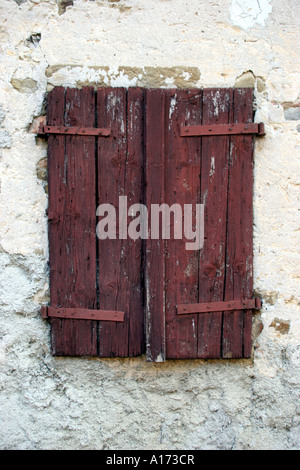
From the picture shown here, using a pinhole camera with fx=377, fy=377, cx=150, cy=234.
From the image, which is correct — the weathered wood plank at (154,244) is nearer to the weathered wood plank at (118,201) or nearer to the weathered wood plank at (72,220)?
the weathered wood plank at (118,201)

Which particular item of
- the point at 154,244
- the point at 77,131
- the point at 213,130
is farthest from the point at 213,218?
the point at 77,131

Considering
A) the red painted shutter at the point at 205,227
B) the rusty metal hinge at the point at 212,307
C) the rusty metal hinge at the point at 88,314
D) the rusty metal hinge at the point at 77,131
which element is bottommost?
the rusty metal hinge at the point at 88,314

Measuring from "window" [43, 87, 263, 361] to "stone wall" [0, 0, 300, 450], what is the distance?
4.3 inches

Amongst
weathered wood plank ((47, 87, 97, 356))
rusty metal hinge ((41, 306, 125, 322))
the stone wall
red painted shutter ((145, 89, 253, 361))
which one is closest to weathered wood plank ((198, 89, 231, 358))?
red painted shutter ((145, 89, 253, 361))

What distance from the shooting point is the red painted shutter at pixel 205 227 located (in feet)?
6.72

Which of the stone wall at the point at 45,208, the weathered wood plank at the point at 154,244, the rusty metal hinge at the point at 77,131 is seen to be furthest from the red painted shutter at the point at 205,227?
the rusty metal hinge at the point at 77,131

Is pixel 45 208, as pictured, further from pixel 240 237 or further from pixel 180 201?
pixel 240 237

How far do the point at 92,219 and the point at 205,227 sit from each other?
0.63 metres

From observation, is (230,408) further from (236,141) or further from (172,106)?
(172,106)

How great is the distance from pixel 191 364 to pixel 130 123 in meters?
1.40

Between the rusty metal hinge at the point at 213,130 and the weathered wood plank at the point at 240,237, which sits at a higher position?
the rusty metal hinge at the point at 213,130

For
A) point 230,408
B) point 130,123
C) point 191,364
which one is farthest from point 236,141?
point 230,408

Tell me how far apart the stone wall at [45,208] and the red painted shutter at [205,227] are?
0.12m

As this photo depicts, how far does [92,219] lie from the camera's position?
2080 millimetres
